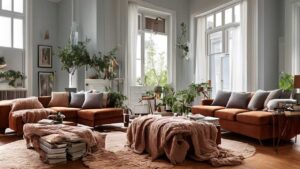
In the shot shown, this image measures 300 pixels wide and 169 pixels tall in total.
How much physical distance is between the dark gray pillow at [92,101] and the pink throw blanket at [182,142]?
7.65 feet

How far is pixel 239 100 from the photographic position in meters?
5.63

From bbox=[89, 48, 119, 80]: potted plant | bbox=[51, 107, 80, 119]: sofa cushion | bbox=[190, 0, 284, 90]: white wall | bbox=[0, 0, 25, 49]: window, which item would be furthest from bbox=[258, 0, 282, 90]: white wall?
bbox=[0, 0, 25, 49]: window

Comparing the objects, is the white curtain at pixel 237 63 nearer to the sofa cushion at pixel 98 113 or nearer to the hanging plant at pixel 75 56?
the sofa cushion at pixel 98 113

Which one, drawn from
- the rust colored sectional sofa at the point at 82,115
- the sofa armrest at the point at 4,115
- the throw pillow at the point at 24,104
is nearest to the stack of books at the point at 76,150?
the rust colored sectional sofa at the point at 82,115

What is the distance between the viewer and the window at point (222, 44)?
7.85 meters

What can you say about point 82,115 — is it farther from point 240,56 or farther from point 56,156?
point 240,56

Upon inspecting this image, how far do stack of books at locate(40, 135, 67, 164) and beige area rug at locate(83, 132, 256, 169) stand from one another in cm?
28

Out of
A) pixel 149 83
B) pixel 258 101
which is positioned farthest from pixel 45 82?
pixel 258 101

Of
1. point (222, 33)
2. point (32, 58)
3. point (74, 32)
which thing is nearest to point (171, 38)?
point (222, 33)

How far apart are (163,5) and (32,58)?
178 inches

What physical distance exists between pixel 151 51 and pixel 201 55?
5.35ft

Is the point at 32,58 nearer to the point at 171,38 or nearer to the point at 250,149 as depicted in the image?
the point at 171,38

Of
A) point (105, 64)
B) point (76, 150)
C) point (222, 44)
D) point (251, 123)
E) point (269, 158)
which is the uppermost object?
point (222, 44)

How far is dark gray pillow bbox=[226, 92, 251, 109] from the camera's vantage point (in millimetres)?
5578
